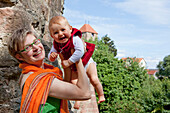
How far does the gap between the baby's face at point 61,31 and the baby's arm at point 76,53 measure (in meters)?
0.10

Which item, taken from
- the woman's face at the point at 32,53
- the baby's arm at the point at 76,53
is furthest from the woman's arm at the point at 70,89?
the woman's face at the point at 32,53

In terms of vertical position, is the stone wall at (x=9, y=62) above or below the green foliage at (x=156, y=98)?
above

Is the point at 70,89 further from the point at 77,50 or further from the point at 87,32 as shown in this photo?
the point at 87,32

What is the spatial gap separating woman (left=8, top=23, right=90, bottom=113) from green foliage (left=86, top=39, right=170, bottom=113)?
18.3 ft

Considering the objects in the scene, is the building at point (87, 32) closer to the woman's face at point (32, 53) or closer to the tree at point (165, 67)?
the tree at point (165, 67)

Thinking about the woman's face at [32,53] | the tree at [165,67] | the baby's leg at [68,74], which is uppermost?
the tree at [165,67]

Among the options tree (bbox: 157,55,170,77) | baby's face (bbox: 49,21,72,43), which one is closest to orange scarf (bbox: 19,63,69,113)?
baby's face (bbox: 49,21,72,43)

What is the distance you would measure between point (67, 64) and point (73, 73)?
0.23 metres

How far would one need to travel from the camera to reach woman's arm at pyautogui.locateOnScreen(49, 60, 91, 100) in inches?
61.9

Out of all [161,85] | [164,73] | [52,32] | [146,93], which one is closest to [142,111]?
[146,93]

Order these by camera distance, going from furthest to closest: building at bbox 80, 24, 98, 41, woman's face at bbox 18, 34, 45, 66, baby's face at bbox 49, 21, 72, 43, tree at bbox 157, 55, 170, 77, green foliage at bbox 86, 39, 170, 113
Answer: building at bbox 80, 24, 98, 41 < tree at bbox 157, 55, 170, 77 < green foliage at bbox 86, 39, 170, 113 < baby's face at bbox 49, 21, 72, 43 < woman's face at bbox 18, 34, 45, 66

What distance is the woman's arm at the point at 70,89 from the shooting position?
1572 millimetres

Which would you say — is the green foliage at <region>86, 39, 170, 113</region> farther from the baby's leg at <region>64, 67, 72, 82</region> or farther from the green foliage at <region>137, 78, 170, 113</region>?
the baby's leg at <region>64, 67, 72, 82</region>

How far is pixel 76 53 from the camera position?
183cm
